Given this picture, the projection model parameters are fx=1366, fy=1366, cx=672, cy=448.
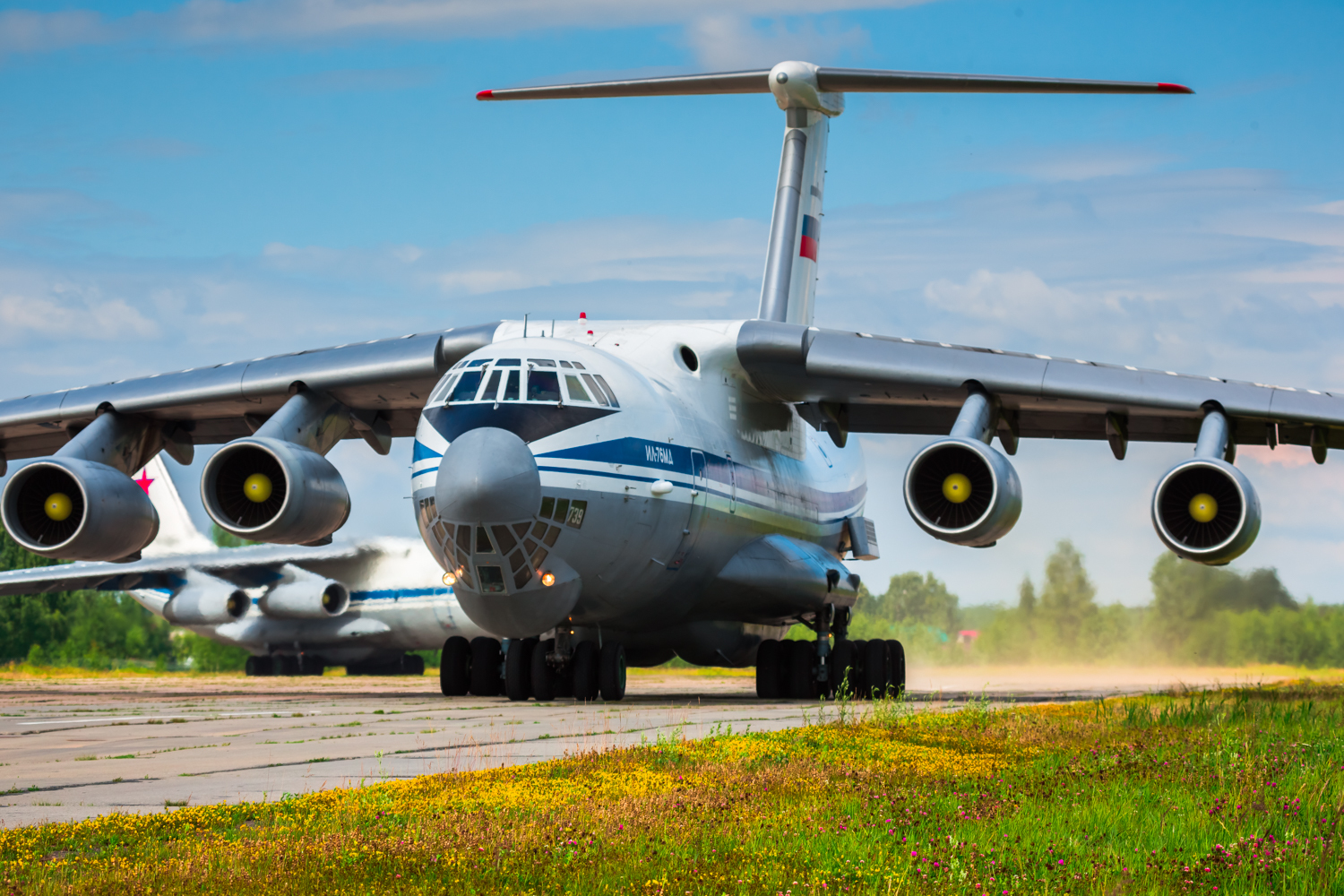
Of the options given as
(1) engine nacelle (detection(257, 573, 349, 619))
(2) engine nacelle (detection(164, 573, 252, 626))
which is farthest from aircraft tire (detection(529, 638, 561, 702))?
(2) engine nacelle (detection(164, 573, 252, 626))

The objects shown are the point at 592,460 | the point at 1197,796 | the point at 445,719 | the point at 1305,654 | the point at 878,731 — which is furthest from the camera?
the point at 1305,654

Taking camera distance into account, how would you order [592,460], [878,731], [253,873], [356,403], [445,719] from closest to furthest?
[253,873], [878,731], [445,719], [592,460], [356,403]

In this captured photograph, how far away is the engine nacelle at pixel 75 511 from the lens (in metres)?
12.8

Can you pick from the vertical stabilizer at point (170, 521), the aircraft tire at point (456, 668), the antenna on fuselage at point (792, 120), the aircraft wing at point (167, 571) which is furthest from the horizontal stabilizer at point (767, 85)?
the vertical stabilizer at point (170, 521)

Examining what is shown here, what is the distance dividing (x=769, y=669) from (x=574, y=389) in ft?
15.8

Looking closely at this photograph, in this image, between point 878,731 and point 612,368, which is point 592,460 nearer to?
point 612,368

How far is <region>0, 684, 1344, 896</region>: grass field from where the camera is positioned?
12.4 ft

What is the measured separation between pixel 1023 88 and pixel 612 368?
6424 mm

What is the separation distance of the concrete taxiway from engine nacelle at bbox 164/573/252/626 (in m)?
13.3

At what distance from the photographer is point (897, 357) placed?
12.9 m

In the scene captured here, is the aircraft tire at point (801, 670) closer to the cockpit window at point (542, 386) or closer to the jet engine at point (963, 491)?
the jet engine at point (963, 491)

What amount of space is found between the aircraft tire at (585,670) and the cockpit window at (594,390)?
2.43 metres

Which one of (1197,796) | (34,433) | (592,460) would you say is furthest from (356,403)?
(1197,796)

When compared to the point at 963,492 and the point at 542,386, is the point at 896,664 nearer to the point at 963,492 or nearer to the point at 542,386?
the point at 963,492
